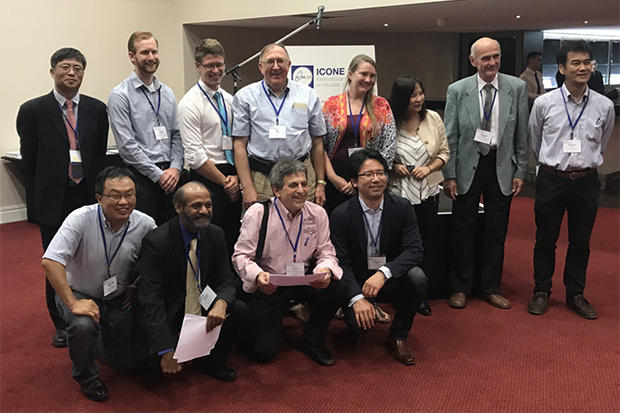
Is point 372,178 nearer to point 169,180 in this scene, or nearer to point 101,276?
point 169,180

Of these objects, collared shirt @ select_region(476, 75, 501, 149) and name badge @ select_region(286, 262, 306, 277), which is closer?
name badge @ select_region(286, 262, 306, 277)

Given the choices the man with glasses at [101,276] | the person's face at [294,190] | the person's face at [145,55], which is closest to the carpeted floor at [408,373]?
the man with glasses at [101,276]

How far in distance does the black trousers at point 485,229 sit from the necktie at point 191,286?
5.91 ft

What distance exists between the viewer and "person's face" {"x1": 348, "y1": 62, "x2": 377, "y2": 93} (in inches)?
138

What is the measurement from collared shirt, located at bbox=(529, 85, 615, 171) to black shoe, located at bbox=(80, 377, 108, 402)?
273 centimetres

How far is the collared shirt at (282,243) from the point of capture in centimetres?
306

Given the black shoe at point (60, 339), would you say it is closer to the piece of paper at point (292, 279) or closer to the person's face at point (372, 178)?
the piece of paper at point (292, 279)

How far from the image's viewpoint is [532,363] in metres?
3.12

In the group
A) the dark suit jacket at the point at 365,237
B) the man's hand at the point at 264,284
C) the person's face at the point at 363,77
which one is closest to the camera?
the man's hand at the point at 264,284

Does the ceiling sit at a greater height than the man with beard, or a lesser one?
greater

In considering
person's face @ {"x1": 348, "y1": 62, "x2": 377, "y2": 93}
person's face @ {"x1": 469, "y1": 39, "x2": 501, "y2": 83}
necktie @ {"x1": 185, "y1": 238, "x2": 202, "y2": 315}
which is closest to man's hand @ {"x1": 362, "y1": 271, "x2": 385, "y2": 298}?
necktie @ {"x1": 185, "y1": 238, "x2": 202, "y2": 315}

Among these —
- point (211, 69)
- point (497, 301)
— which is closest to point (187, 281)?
point (211, 69)

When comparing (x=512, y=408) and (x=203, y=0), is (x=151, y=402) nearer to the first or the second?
(x=512, y=408)

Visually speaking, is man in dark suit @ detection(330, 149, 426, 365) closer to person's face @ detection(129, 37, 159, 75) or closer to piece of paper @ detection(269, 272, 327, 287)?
piece of paper @ detection(269, 272, 327, 287)
